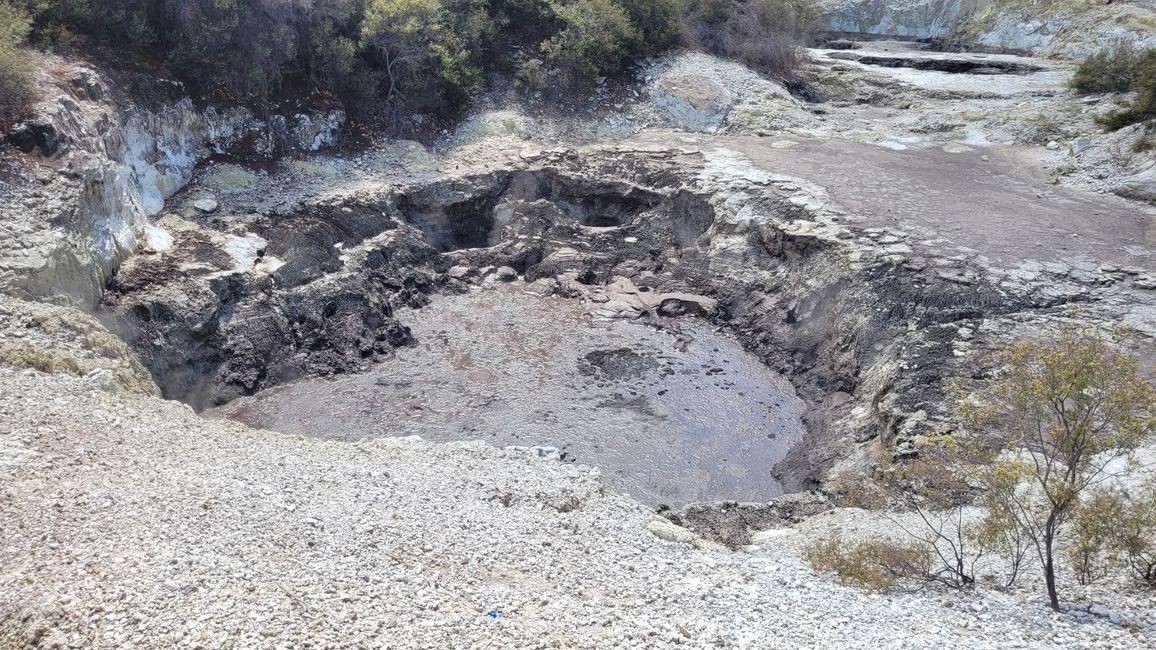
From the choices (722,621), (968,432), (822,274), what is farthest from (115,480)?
(822,274)

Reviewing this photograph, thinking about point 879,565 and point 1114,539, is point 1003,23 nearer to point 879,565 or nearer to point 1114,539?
point 1114,539

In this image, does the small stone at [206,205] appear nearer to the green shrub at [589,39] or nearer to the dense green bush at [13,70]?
the dense green bush at [13,70]

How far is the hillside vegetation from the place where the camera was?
2073cm

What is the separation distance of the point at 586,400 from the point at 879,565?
886 centimetres

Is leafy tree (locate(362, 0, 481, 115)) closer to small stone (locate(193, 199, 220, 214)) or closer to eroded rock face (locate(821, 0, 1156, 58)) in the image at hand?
small stone (locate(193, 199, 220, 214))

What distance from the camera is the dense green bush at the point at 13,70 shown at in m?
16.2

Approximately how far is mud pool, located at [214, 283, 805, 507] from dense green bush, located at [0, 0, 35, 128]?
784 cm

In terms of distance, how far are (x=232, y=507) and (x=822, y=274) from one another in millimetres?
13980

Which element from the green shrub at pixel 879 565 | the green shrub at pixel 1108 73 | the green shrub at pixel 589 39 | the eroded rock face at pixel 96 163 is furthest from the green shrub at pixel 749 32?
the green shrub at pixel 879 565

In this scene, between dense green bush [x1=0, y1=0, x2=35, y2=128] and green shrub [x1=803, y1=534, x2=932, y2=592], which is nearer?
green shrub [x1=803, y1=534, x2=932, y2=592]

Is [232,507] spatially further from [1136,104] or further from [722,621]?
[1136,104]

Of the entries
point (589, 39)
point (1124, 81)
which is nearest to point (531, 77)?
point (589, 39)

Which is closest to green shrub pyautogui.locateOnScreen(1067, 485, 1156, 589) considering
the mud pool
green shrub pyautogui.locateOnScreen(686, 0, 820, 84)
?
the mud pool

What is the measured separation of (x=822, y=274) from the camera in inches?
720
